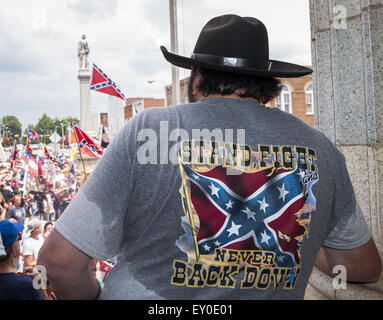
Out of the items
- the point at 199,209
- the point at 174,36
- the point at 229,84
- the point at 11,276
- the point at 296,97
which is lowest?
the point at 11,276

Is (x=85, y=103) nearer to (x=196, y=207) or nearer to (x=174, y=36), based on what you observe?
(x=174, y=36)

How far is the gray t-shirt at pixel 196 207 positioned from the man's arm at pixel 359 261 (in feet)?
0.80

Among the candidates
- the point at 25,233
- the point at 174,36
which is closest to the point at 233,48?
the point at 174,36

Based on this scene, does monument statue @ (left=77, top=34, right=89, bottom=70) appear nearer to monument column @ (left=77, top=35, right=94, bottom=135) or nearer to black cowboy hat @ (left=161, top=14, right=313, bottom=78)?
monument column @ (left=77, top=35, right=94, bottom=135)

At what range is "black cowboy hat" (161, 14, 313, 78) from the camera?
1258 millimetres

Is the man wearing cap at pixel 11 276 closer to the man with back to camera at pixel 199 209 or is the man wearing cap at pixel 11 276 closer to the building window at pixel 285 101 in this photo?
the man with back to camera at pixel 199 209

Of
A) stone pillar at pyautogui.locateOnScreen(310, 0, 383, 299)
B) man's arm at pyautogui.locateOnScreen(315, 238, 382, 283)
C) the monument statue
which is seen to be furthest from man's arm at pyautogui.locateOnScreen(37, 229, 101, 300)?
the monument statue

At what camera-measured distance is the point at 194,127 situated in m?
1.12

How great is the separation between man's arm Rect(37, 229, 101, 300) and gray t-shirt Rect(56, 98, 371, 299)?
0.10 ft

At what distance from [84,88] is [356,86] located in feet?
61.3

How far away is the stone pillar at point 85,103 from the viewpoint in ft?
63.0

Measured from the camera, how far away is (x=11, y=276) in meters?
3.18

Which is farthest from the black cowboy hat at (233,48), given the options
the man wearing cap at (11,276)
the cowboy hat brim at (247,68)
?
the man wearing cap at (11,276)

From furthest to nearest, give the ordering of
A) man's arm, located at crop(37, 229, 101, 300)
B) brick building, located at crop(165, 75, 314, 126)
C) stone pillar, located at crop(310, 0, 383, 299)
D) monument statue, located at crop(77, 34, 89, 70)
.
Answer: brick building, located at crop(165, 75, 314, 126), monument statue, located at crop(77, 34, 89, 70), stone pillar, located at crop(310, 0, 383, 299), man's arm, located at crop(37, 229, 101, 300)
